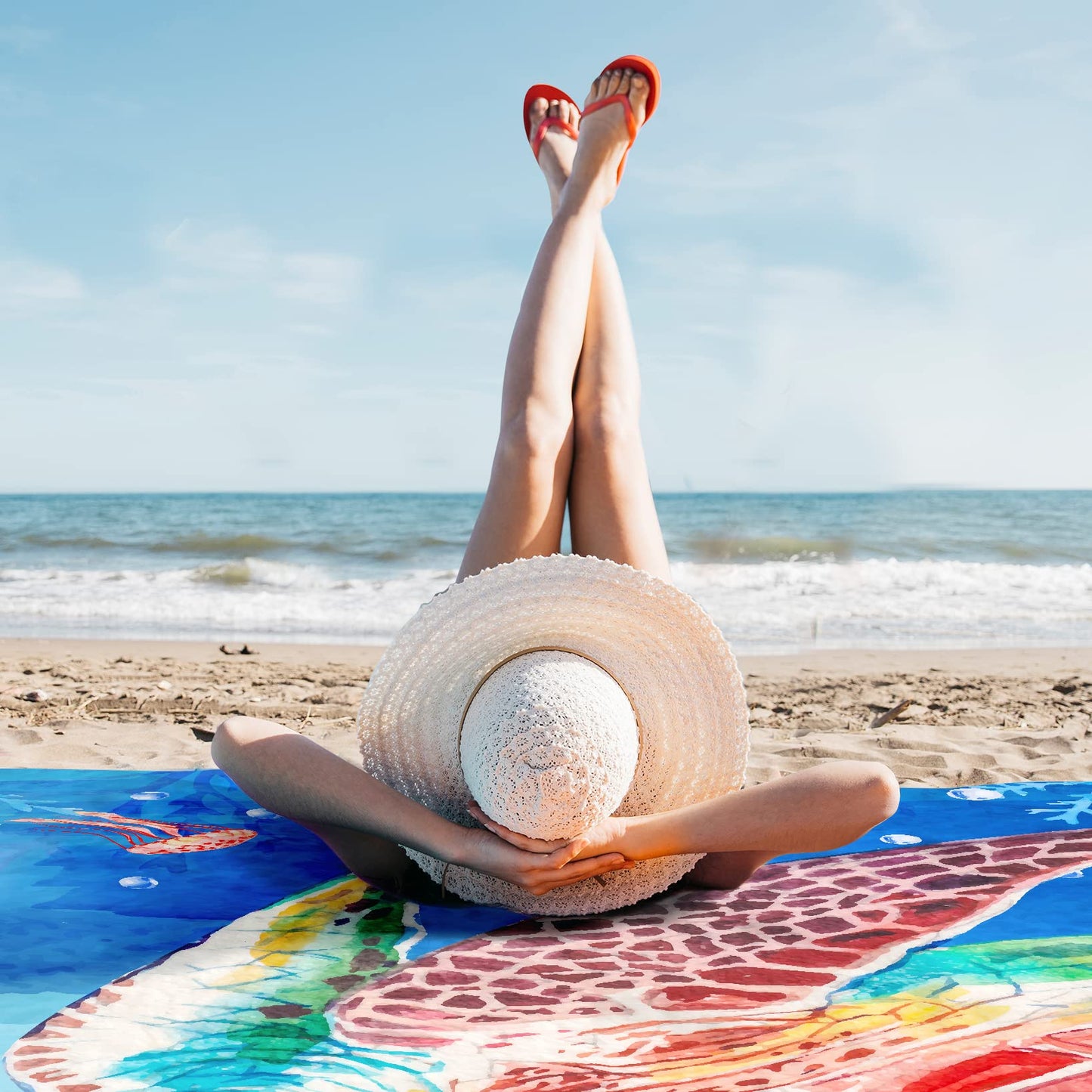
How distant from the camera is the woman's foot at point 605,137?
300cm

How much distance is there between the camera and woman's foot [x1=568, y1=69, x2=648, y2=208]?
Answer: 300 cm

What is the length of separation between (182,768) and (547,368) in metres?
1.98

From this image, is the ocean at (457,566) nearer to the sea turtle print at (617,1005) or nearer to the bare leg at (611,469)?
the bare leg at (611,469)

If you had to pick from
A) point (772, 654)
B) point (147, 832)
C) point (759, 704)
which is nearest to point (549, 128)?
point (147, 832)

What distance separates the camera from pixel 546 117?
3.54 metres

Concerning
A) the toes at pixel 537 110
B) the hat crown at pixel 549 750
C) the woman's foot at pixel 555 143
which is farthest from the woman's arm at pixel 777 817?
the toes at pixel 537 110

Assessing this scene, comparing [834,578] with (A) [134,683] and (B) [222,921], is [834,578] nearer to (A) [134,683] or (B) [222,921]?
(A) [134,683]

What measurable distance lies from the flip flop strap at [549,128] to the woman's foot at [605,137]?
0.32m

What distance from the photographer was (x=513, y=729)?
1.82m

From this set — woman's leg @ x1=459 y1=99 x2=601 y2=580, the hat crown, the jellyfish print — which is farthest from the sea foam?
the hat crown

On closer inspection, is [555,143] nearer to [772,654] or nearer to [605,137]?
[605,137]

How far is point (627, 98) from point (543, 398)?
114 centimetres

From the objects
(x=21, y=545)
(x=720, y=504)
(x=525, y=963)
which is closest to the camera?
(x=525, y=963)

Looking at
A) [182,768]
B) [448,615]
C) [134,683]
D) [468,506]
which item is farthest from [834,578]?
[468,506]
